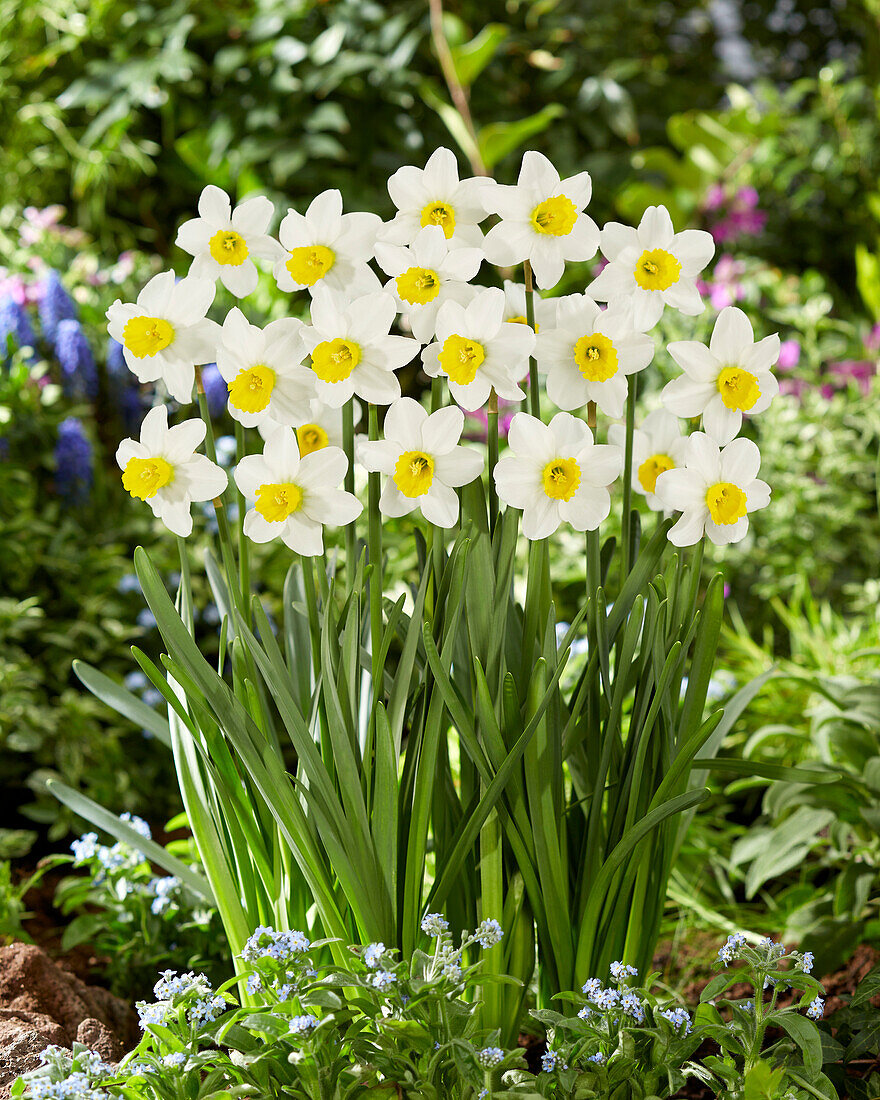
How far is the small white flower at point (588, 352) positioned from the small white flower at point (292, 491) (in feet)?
0.68

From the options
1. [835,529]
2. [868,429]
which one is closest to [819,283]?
[868,429]

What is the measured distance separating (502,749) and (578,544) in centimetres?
136

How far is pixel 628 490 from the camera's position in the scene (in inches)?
37.0

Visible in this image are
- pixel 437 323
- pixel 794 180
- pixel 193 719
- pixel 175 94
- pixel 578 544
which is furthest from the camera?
pixel 794 180

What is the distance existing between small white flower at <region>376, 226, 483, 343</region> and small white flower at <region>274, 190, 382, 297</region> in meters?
0.03

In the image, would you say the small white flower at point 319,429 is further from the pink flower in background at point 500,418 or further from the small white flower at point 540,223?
the pink flower in background at point 500,418

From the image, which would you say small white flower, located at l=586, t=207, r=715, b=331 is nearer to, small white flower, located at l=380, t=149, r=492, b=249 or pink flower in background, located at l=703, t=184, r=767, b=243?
small white flower, located at l=380, t=149, r=492, b=249

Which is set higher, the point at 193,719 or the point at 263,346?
the point at 263,346

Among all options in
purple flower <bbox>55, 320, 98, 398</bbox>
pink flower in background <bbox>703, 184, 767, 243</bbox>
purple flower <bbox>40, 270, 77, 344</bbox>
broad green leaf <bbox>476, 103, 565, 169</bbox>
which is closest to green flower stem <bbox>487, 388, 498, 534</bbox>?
purple flower <bbox>55, 320, 98, 398</bbox>

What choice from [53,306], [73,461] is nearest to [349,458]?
[73,461]

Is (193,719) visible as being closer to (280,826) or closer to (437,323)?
(280,826)

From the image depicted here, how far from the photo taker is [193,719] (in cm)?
97

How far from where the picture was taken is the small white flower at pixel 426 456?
83cm

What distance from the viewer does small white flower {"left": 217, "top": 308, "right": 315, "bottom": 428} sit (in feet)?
2.74
